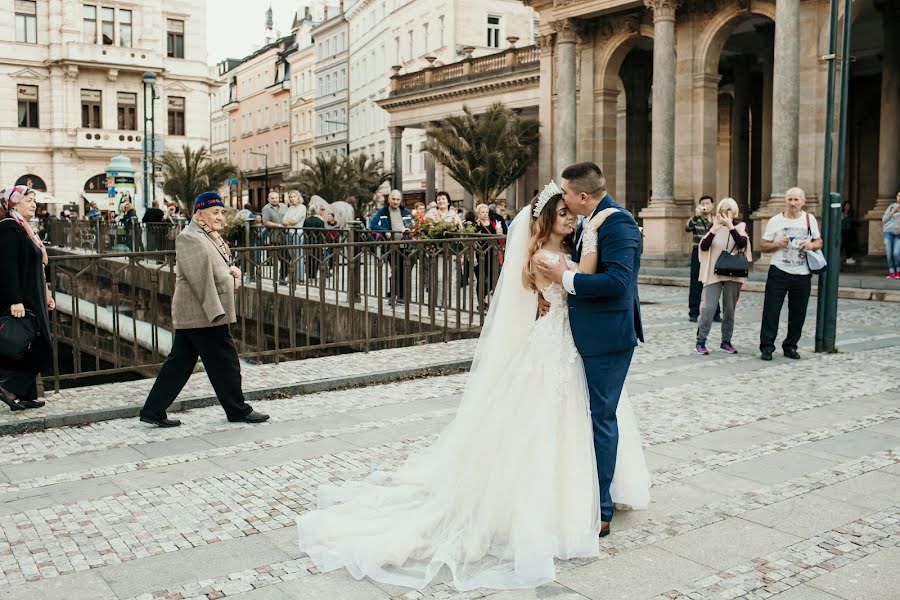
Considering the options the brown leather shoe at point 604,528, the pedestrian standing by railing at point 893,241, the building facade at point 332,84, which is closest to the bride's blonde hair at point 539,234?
the brown leather shoe at point 604,528

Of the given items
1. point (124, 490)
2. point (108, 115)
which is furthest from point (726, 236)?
point (108, 115)

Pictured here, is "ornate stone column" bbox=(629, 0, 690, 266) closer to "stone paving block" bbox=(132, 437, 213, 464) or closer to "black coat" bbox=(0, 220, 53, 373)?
"black coat" bbox=(0, 220, 53, 373)

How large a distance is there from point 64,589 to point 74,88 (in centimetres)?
6218

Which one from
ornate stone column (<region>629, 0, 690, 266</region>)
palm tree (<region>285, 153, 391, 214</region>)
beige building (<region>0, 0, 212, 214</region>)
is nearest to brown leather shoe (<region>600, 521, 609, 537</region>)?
ornate stone column (<region>629, 0, 690, 266</region>)

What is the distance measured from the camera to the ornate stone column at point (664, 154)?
25500 millimetres

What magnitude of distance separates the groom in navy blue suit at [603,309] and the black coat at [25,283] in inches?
203

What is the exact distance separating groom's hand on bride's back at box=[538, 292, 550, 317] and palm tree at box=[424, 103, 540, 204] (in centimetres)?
3053

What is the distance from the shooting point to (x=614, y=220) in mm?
4797

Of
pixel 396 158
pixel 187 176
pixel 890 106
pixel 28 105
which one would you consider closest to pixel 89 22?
pixel 28 105

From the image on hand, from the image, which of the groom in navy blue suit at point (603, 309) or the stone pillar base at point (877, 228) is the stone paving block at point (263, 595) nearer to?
the groom in navy blue suit at point (603, 309)

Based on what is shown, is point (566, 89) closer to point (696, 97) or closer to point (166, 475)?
point (696, 97)

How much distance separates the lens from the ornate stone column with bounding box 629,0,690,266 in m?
25.5

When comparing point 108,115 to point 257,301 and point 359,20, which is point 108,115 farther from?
point 257,301

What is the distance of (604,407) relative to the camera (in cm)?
489
